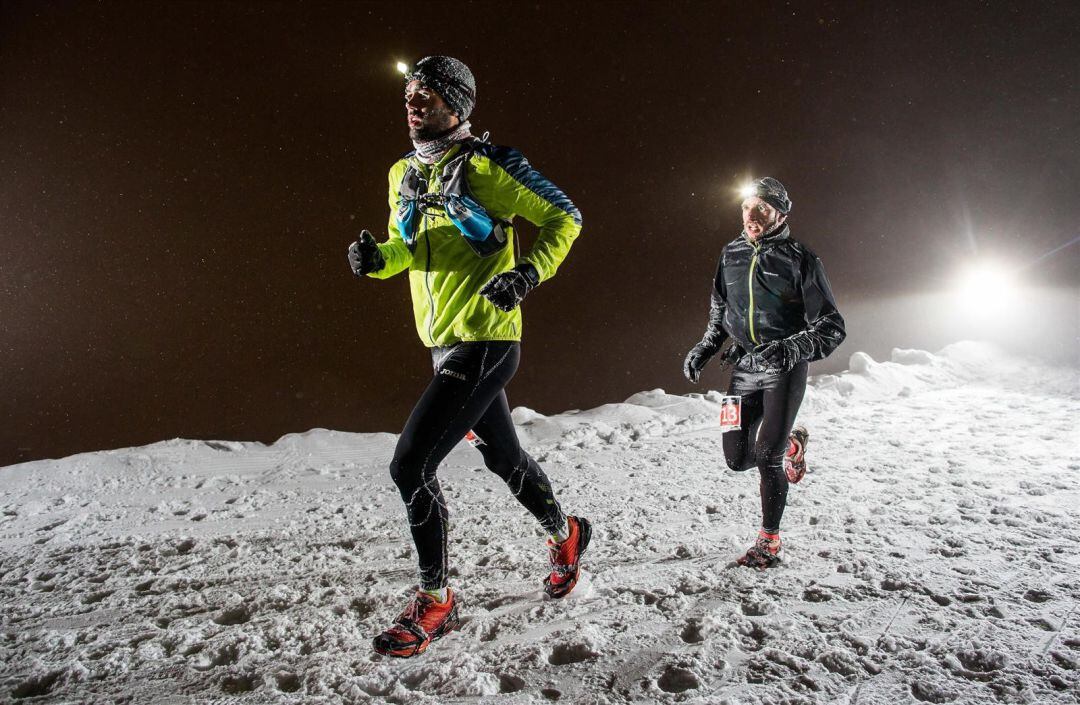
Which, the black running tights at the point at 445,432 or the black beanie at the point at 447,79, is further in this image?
the black beanie at the point at 447,79

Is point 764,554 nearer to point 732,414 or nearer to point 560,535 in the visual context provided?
point 732,414

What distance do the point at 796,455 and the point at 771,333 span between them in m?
1.16

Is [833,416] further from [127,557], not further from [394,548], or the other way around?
[127,557]

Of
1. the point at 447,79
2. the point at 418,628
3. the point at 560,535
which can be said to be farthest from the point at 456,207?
the point at 418,628

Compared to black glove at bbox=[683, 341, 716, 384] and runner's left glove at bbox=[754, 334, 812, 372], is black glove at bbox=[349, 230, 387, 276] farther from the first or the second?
runner's left glove at bbox=[754, 334, 812, 372]

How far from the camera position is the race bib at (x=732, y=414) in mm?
3395

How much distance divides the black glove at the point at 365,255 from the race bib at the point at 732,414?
2.12m

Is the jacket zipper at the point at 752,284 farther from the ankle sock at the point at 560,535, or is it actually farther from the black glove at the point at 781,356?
the ankle sock at the point at 560,535

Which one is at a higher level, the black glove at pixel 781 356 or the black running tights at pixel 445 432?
the black glove at pixel 781 356

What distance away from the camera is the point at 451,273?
2.60 metres

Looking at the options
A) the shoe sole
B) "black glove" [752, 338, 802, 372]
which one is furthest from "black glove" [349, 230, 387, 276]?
"black glove" [752, 338, 802, 372]

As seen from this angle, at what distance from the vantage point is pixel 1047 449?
225 inches

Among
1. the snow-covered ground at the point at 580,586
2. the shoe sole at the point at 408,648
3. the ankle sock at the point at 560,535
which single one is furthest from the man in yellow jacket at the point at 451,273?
the snow-covered ground at the point at 580,586

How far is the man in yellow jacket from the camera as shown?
7.92 ft
